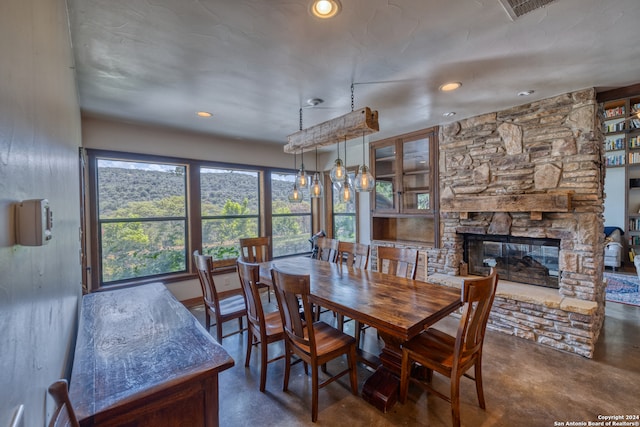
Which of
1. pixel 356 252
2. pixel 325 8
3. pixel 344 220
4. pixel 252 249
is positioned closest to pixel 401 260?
pixel 356 252

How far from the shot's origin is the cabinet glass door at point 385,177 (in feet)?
14.8

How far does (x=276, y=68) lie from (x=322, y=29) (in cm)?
62

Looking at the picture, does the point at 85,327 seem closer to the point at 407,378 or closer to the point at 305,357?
the point at 305,357

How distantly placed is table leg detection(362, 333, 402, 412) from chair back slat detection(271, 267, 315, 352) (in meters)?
0.63

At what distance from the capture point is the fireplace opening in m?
3.30

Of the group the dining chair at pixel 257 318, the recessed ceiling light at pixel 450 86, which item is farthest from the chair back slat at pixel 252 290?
the recessed ceiling light at pixel 450 86

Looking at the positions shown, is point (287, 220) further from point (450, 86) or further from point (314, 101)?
point (450, 86)

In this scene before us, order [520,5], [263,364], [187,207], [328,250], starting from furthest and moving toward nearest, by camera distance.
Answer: [187,207] → [328,250] → [263,364] → [520,5]

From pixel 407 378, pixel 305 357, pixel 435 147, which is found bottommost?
pixel 407 378

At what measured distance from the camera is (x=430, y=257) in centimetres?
409

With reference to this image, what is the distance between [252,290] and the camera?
2191mm

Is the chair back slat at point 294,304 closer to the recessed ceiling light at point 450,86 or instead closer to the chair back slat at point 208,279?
the chair back slat at point 208,279

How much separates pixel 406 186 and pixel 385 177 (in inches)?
16.6

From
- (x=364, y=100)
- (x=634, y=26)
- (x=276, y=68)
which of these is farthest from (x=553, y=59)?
(x=276, y=68)
